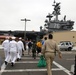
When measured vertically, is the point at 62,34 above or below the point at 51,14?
below

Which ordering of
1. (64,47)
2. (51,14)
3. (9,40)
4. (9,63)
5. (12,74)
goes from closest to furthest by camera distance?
(12,74) → (9,40) → (9,63) → (64,47) → (51,14)

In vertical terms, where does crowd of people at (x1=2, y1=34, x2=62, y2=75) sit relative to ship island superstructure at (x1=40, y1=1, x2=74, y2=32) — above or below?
below

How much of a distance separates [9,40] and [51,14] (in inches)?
4247

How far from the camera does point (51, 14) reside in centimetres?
12569

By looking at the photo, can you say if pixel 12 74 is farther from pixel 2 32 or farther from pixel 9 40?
pixel 2 32

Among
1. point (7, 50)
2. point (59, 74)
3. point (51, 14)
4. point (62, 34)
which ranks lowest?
point (59, 74)

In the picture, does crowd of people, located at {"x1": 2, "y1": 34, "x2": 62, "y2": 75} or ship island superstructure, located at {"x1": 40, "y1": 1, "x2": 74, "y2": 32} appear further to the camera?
ship island superstructure, located at {"x1": 40, "y1": 1, "x2": 74, "y2": 32}

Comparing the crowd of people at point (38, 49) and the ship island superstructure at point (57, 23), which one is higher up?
the ship island superstructure at point (57, 23)

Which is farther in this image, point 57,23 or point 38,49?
point 57,23

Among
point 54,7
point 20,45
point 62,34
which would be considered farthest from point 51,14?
point 20,45

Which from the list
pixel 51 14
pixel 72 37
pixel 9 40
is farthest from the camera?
pixel 51 14

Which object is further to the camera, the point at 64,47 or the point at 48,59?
the point at 64,47

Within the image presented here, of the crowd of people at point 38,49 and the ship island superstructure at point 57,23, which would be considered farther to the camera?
the ship island superstructure at point 57,23

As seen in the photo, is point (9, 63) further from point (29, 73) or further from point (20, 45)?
point (29, 73)
